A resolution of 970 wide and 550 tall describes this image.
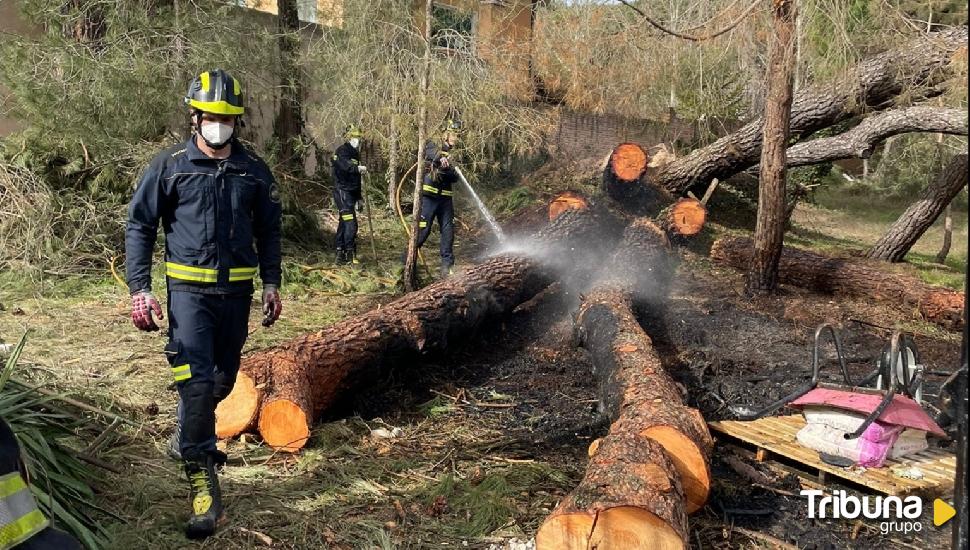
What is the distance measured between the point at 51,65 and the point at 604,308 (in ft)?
20.3

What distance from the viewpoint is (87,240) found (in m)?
8.23

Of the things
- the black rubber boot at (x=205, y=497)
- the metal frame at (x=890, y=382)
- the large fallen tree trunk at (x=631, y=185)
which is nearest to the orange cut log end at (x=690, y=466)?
the metal frame at (x=890, y=382)

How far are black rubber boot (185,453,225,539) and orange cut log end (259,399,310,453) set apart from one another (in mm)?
840

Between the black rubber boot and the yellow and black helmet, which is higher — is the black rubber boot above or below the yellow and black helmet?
below

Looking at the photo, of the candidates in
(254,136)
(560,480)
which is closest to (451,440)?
(560,480)

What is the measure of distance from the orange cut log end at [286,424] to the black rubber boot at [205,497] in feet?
2.76

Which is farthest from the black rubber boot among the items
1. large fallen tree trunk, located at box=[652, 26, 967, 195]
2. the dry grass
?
the dry grass

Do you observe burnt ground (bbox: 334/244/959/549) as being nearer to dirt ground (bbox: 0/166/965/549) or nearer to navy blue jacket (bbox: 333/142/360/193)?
dirt ground (bbox: 0/166/965/549)

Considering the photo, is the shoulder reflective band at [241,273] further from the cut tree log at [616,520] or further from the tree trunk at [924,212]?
the tree trunk at [924,212]

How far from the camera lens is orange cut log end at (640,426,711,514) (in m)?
3.63

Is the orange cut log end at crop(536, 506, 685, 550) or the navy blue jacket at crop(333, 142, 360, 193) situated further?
the navy blue jacket at crop(333, 142, 360, 193)

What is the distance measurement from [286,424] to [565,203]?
606cm

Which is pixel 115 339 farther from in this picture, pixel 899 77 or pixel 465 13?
pixel 899 77

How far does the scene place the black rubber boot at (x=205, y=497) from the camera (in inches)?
130
